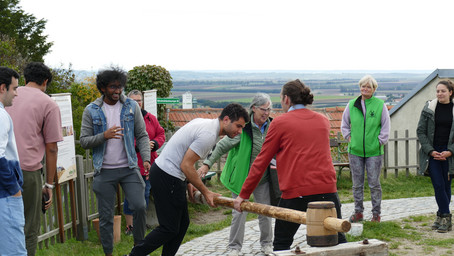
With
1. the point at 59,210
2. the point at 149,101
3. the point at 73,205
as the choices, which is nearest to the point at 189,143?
the point at 59,210

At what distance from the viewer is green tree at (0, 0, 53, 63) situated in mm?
36719

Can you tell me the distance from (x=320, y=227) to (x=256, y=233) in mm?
4925

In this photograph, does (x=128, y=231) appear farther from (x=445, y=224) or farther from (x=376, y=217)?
(x=445, y=224)

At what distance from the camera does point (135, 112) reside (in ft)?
22.7

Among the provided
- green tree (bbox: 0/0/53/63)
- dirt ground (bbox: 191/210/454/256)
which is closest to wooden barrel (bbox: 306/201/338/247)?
dirt ground (bbox: 191/210/454/256)

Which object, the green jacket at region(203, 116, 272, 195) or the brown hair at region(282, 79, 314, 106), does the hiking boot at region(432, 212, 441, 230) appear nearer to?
the green jacket at region(203, 116, 272, 195)

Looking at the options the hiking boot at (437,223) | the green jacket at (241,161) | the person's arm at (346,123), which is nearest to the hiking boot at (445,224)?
the hiking boot at (437,223)

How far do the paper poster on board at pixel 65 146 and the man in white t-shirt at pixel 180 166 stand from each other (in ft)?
6.61

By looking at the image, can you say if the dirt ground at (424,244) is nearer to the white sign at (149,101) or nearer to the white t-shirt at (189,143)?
the white t-shirt at (189,143)

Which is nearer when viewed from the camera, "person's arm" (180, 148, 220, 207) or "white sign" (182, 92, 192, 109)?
"person's arm" (180, 148, 220, 207)

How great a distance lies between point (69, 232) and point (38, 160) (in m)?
2.75

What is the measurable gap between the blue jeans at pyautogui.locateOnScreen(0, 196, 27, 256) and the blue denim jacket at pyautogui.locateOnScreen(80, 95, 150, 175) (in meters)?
2.00

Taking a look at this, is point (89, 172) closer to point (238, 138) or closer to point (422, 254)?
point (238, 138)

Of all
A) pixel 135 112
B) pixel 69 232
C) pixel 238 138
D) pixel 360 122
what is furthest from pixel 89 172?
pixel 360 122
